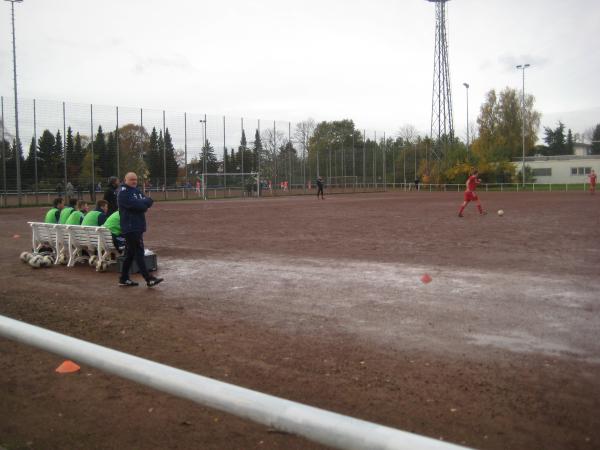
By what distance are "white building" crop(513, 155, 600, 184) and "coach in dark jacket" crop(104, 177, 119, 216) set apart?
66620mm

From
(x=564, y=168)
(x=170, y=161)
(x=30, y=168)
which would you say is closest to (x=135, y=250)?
(x=30, y=168)

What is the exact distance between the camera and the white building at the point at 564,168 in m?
72.0

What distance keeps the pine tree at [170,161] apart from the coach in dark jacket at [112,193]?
120ft

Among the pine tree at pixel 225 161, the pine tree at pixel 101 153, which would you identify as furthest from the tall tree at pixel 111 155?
the pine tree at pixel 225 161

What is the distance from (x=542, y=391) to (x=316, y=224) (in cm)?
1600

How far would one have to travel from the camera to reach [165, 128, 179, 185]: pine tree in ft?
163

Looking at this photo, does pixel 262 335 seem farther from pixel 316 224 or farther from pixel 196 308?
pixel 316 224

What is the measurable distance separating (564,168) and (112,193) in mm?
72437

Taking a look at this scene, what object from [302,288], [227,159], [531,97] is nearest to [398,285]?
[302,288]

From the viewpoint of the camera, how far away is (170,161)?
163ft

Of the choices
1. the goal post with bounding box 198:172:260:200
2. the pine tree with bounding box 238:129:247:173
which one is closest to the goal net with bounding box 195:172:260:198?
the goal post with bounding box 198:172:260:200

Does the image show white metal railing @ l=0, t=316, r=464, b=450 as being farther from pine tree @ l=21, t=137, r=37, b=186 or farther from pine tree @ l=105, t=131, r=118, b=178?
pine tree @ l=105, t=131, r=118, b=178

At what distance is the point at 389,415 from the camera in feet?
13.4

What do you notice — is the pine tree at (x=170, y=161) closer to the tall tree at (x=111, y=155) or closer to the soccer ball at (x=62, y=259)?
the tall tree at (x=111, y=155)
